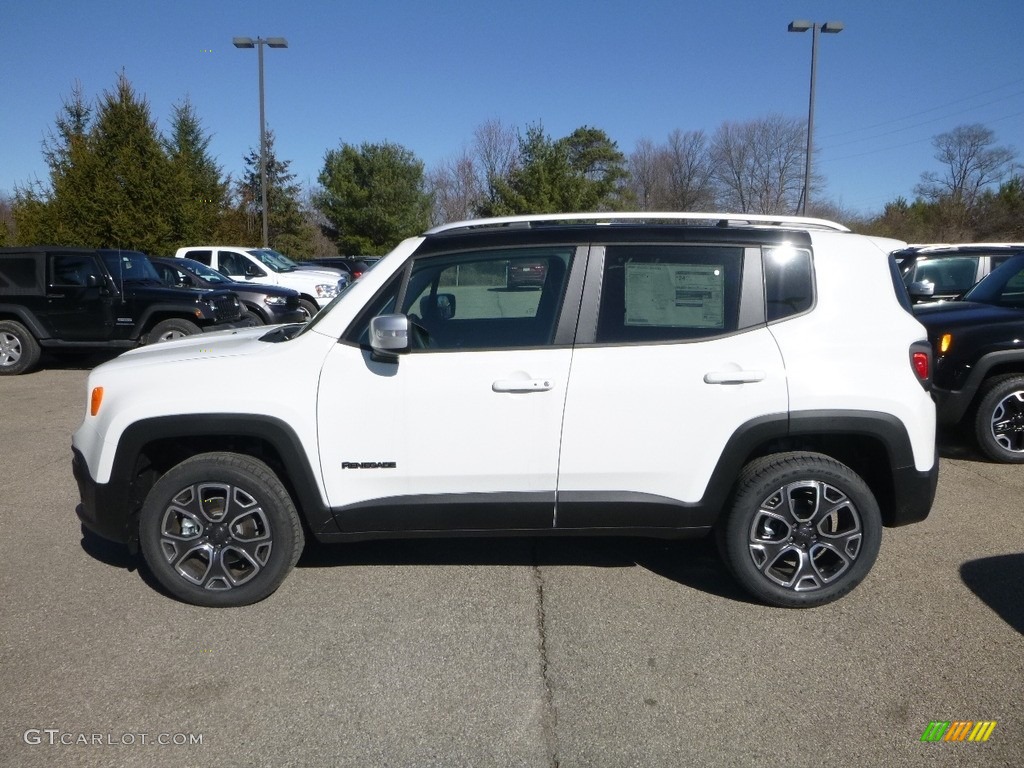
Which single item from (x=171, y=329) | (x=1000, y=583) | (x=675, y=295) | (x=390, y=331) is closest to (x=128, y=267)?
(x=171, y=329)

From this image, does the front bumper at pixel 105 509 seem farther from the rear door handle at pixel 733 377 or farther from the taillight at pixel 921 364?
the taillight at pixel 921 364

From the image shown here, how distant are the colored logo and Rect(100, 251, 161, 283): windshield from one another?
11596 millimetres

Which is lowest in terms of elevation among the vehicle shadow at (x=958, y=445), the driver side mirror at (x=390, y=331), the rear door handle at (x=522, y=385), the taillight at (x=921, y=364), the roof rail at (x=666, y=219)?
the vehicle shadow at (x=958, y=445)

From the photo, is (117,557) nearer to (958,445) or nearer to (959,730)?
(959,730)

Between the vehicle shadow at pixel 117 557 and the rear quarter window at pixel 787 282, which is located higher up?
the rear quarter window at pixel 787 282

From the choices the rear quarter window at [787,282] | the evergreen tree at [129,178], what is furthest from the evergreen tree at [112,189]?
the rear quarter window at [787,282]

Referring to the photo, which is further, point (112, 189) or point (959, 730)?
point (112, 189)

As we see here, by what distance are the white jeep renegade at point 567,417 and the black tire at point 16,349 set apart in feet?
29.6

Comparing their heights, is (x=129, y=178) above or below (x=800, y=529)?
above

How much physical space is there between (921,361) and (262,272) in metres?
16.9

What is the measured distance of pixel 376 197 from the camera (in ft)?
139

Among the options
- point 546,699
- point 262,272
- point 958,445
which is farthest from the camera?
point 262,272

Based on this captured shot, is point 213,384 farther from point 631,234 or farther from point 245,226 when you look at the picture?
point 245,226

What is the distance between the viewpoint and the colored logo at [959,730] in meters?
2.96
